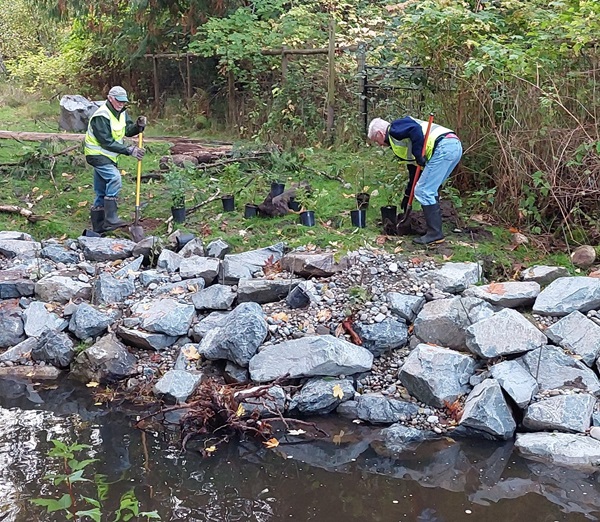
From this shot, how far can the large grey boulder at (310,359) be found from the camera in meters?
5.43

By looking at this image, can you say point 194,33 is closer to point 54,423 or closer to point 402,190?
point 402,190

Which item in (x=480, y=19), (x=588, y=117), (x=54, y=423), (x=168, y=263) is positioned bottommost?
(x=54, y=423)

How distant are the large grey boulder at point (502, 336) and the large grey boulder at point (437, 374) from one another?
0.53ft

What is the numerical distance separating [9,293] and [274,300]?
2555 mm

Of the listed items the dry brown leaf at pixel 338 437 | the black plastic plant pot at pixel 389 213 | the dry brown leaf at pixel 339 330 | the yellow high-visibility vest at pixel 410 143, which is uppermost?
the yellow high-visibility vest at pixel 410 143

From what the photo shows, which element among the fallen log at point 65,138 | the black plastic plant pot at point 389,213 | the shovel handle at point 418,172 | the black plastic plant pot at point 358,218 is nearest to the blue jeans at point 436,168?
the shovel handle at point 418,172

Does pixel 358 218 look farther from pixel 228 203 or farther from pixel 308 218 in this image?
pixel 228 203

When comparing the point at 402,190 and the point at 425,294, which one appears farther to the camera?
the point at 402,190

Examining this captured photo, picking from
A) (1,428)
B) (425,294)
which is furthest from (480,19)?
(1,428)

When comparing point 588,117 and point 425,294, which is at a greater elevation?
point 588,117

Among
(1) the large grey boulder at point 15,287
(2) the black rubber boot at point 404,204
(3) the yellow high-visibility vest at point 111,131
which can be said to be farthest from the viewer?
(3) the yellow high-visibility vest at point 111,131

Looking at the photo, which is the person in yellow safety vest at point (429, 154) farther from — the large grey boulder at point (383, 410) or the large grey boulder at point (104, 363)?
the large grey boulder at point (104, 363)

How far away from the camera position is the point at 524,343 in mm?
5336

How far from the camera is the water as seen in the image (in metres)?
4.15
